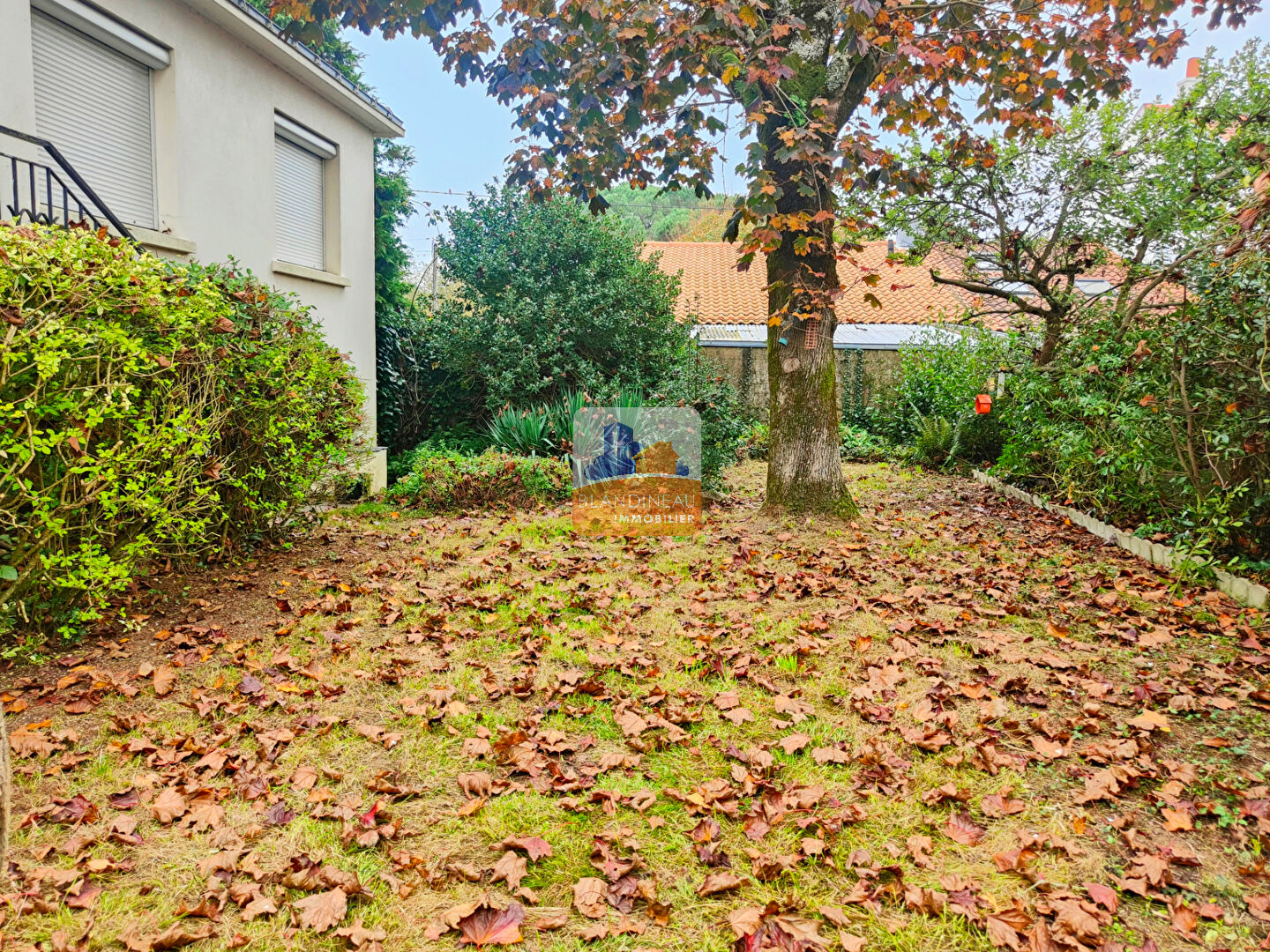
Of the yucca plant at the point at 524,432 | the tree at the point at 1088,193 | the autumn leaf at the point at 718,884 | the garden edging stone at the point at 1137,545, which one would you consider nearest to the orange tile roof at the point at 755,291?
the tree at the point at 1088,193

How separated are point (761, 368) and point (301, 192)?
990 cm

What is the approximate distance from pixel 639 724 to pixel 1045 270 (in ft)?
29.2

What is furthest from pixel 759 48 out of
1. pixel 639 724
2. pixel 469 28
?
pixel 639 724

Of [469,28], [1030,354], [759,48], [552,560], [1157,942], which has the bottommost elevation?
[1157,942]

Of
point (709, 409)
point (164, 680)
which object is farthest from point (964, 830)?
point (709, 409)

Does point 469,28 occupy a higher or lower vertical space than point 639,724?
higher

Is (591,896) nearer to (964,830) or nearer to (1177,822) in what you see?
(964,830)

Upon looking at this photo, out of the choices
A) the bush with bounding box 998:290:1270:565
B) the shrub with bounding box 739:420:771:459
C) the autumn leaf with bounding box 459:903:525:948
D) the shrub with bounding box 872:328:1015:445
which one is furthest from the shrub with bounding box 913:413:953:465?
the autumn leaf with bounding box 459:903:525:948

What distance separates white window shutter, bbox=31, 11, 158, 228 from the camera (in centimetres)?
596

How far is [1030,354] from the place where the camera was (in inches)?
380

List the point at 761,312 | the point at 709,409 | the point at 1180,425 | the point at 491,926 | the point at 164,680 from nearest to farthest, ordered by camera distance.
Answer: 1. the point at 491,926
2. the point at 164,680
3. the point at 1180,425
4. the point at 709,409
5. the point at 761,312

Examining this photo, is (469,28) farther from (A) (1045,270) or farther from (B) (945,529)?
(A) (1045,270)

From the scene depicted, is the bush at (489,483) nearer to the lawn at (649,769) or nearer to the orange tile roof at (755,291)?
the lawn at (649,769)

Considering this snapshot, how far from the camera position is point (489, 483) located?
26.5 feet
